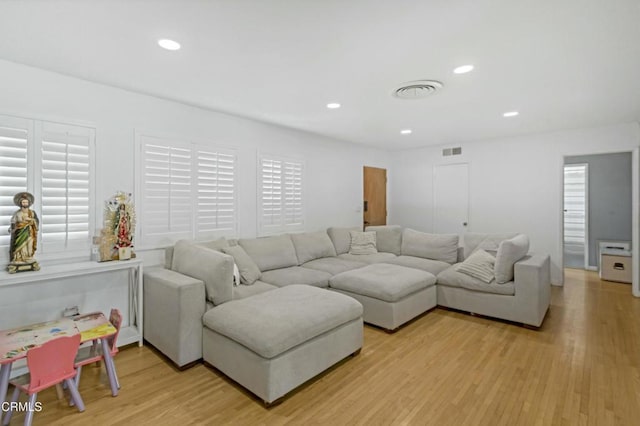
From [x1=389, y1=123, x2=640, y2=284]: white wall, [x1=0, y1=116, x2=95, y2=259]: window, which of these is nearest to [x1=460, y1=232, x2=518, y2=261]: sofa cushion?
[x1=389, y1=123, x2=640, y2=284]: white wall

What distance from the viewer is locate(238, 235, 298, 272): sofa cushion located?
3822 mm

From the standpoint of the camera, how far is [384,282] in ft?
11.2

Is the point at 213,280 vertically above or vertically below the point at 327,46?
below

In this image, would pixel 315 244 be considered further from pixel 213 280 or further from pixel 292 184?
pixel 213 280

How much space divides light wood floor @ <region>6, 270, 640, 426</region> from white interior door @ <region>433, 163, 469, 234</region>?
116 inches

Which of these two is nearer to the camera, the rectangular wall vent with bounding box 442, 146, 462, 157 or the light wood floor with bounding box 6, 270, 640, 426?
the light wood floor with bounding box 6, 270, 640, 426

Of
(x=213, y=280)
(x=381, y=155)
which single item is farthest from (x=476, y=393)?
(x=381, y=155)

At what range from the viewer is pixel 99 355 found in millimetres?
2242

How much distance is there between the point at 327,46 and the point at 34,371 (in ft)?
8.80

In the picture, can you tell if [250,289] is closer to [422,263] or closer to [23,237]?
[23,237]

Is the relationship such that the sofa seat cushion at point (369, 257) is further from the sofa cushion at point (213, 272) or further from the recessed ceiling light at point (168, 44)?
the recessed ceiling light at point (168, 44)

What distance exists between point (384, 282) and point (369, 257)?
1409mm

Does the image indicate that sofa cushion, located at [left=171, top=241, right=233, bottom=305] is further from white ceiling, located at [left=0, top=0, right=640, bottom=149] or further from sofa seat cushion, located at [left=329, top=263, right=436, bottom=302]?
white ceiling, located at [left=0, top=0, right=640, bottom=149]

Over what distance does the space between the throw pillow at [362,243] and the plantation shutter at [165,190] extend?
2.59 meters
